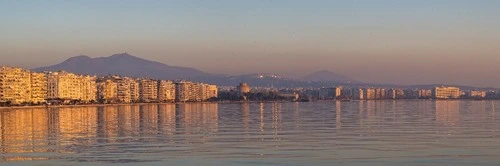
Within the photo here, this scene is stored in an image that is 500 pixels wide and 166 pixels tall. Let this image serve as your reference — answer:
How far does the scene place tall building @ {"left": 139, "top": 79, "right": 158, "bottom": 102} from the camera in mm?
174650

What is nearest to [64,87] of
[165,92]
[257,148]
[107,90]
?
[107,90]

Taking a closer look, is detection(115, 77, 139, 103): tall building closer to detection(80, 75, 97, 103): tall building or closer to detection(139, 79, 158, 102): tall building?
detection(139, 79, 158, 102): tall building

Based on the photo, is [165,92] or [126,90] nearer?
[126,90]

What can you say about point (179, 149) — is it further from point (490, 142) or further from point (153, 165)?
point (490, 142)

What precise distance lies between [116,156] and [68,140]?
731cm

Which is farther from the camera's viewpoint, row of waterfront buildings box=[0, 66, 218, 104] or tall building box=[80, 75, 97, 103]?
tall building box=[80, 75, 97, 103]

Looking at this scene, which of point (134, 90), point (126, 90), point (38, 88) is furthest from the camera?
point (134, 90)

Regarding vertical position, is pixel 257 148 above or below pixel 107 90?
below

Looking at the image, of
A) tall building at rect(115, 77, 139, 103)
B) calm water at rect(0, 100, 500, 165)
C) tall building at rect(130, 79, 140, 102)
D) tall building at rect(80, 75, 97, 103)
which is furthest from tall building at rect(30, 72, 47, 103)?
calm water at rect(0, 100, 500, 165)

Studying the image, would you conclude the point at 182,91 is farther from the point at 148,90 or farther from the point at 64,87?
the point at 64,87

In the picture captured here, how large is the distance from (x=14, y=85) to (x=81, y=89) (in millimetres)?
25890

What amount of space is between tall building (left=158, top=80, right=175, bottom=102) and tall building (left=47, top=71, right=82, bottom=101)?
32.7 m

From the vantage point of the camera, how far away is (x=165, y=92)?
18362 cm

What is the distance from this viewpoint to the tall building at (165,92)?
18075cm
